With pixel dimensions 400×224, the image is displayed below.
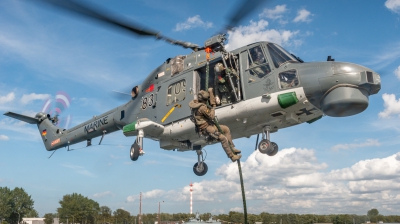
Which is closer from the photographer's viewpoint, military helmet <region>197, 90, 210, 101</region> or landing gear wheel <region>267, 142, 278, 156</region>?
military helmet <region>197, 90, 210, 101</region>

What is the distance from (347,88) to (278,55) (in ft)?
8.38

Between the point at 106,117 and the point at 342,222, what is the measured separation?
1439 centimetres

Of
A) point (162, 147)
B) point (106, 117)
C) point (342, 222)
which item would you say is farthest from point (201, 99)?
point (342, 222)

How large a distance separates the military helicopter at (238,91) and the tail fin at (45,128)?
630 centimetres

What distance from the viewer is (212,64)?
13.3 m

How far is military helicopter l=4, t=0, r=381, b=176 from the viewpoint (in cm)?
1080

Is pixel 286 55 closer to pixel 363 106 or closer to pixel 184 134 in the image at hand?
pixel 363 106

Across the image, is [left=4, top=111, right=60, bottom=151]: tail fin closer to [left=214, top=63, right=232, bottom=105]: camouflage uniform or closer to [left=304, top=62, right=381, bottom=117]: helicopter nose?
[left=214, top=63, right=232, bottom=105]: camouflage uniform

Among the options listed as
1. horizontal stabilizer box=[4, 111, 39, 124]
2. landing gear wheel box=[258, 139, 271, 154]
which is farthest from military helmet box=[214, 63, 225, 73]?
horizontal stabilizer box=[4, 111, 39, 124]

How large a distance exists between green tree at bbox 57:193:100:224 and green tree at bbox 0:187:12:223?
48.3 ft

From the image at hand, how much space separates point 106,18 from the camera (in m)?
9.93

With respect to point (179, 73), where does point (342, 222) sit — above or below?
below

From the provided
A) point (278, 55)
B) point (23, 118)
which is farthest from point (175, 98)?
point (23, 118)

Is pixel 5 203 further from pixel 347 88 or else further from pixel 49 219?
pixel 347 88
